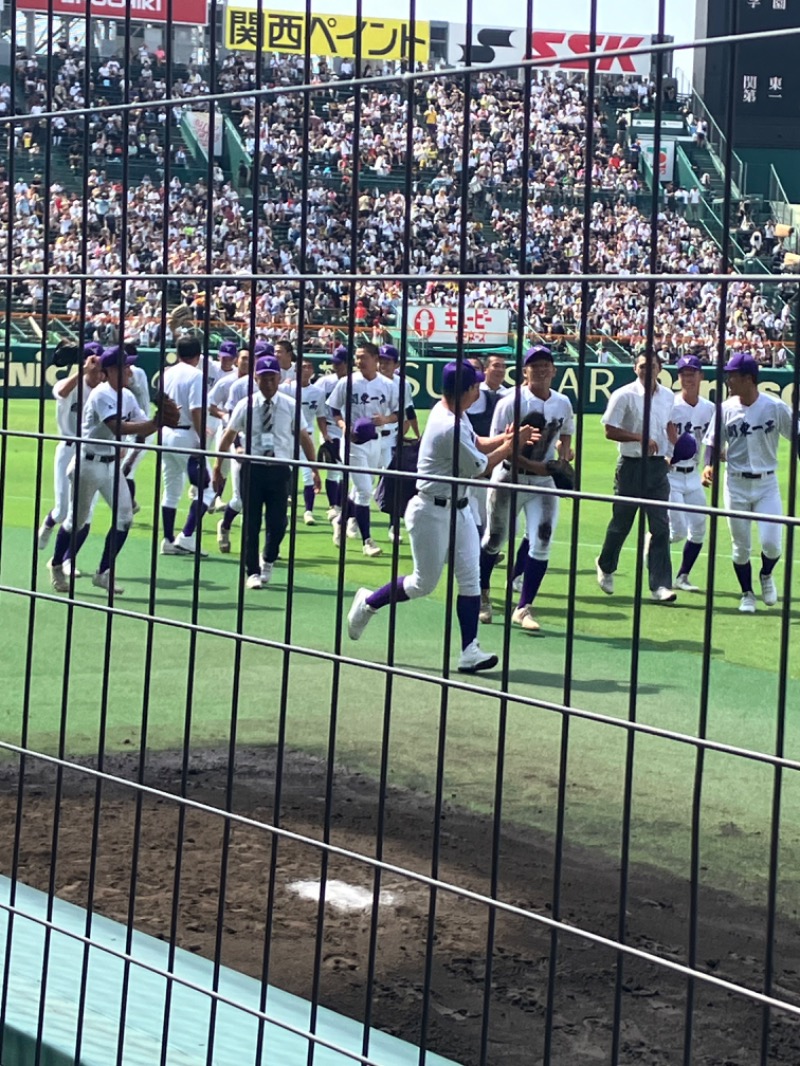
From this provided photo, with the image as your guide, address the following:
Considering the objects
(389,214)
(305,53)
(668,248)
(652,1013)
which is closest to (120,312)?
(305,53)

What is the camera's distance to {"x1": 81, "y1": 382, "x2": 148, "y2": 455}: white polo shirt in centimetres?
296

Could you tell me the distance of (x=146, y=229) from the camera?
149 inches

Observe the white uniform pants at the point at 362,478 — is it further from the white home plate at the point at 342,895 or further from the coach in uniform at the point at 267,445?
the white home plate at the point at 342,895

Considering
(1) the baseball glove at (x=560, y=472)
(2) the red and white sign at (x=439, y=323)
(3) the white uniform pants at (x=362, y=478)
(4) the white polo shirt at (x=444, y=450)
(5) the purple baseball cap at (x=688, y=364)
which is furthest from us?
(3) the white uniform pants at (x=362, y=478)

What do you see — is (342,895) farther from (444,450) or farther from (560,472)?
(560,472)

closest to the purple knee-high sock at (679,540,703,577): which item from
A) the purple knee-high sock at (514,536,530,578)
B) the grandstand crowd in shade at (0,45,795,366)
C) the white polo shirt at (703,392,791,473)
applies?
the white polo shirt at (703,392,791,473)

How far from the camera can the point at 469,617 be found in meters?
8.58

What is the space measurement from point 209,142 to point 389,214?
40.8 inches

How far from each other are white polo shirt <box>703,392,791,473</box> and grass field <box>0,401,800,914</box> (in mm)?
1182

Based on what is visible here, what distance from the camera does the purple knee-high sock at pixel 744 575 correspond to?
1141cm

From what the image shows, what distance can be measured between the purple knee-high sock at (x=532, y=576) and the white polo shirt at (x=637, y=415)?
2.39m

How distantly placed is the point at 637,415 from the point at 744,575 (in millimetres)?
4031

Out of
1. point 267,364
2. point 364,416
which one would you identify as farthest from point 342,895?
point 364,416

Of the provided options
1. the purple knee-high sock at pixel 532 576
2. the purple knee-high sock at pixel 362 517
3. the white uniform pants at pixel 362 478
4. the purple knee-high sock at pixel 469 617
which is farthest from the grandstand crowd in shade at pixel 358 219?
the purple knee-high sock at pixel 362 517
